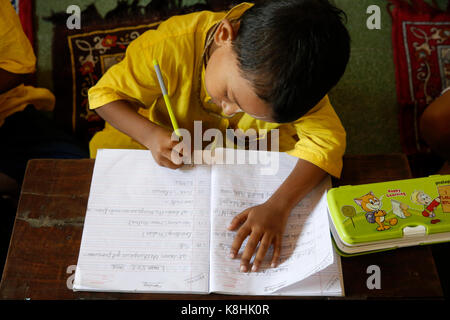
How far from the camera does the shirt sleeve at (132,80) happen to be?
0.68 meters

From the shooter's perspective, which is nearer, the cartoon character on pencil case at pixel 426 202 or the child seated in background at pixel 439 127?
the cartoon character on pencil case at pixel 426 202

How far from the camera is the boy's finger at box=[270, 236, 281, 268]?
591 millimetres

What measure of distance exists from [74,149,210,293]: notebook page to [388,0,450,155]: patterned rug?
0.84 metres

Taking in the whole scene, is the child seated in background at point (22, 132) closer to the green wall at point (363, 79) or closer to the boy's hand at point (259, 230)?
the green wall at point (363, 79)

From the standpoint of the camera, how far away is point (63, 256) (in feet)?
1.94

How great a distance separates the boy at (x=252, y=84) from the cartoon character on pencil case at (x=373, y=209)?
0.26 feet

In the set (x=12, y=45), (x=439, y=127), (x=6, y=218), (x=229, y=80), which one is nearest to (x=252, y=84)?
(x=229, y=80)

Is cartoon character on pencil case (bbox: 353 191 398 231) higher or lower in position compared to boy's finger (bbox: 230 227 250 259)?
higher

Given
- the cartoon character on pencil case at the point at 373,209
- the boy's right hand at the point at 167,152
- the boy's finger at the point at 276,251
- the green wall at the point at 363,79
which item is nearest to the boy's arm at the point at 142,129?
the boy's right hand at the point at 167,152

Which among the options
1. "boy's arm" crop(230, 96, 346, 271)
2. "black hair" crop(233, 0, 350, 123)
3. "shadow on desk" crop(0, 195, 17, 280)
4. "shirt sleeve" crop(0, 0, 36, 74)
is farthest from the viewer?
"shadow on desk" crop(0, 195, 17, 280)

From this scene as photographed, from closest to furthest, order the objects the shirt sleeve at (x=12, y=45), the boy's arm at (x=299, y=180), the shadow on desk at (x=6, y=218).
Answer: the boy's arm at (x=299, y=180)
the shirt sleeve at (x=12, y=45)
the shadow on desk at (x=6, y=218)

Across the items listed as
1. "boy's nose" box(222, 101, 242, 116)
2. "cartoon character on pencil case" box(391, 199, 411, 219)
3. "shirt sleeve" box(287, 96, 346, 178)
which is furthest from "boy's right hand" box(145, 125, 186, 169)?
"cartoon character on pencil case" box(391, 199, 411, 219)

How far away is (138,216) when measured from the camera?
62 cm

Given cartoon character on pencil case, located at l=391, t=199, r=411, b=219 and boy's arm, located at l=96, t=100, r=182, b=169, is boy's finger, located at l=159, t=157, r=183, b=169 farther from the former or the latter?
cartoon character on pencil case, located at l=391, t=199, r=411, b=219
